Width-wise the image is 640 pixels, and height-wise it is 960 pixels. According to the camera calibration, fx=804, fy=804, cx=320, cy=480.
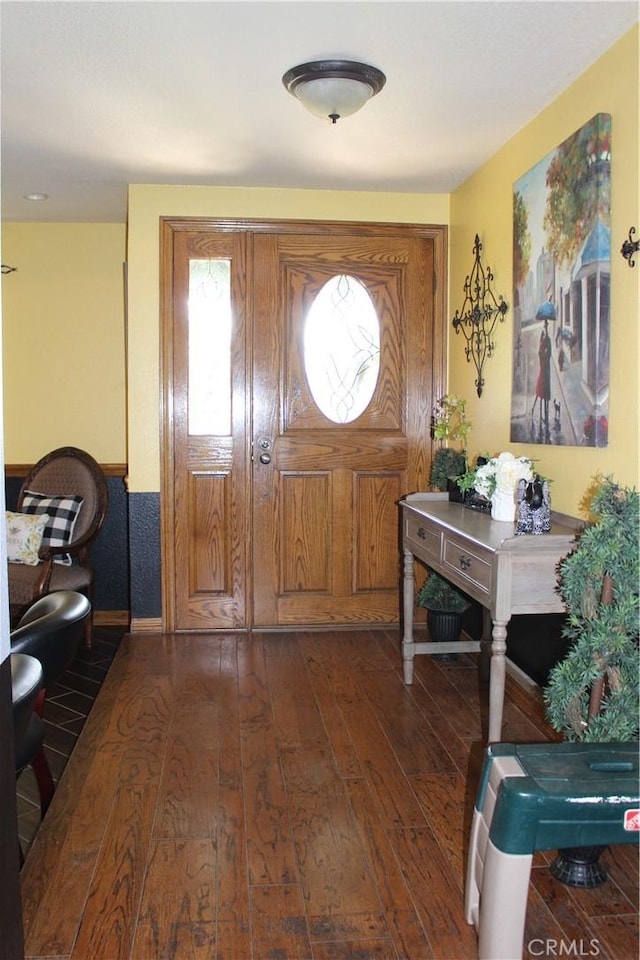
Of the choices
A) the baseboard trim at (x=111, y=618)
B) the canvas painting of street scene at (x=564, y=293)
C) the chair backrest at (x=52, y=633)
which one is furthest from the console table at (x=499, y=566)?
the baseboard trim at (x=111, y=618)

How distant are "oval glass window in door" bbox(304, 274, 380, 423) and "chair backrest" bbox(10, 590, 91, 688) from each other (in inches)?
92.9

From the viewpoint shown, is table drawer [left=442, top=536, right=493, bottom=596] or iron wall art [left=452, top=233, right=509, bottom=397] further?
iron wall art [left=452, top=233, right=509, bottom=397]

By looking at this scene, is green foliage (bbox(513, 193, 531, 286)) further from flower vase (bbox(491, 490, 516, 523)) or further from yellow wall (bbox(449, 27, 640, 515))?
flower vase (bbox(491, 490, 516, 523))

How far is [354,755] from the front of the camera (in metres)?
2.96

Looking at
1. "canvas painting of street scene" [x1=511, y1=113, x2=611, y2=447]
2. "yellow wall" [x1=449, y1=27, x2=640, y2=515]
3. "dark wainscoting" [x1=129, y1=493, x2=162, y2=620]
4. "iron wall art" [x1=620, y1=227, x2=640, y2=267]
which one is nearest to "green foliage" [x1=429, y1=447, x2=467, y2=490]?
"yellow wall" [x1=449, y1=27, x2=640, y2=515]

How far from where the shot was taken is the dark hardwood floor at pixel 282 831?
195cm

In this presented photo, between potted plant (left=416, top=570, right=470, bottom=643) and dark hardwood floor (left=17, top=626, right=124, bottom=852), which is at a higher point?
potted plant (left=416, top=570, right=470, bottom=643)

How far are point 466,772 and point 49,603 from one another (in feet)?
5.05

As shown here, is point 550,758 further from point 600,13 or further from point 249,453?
point 249,453

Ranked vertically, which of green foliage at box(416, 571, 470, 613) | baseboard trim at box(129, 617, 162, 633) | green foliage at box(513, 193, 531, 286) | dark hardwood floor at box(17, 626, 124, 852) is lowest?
dark hardwood floor at box(17, 626, 124, 852)

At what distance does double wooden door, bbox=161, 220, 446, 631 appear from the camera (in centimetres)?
454

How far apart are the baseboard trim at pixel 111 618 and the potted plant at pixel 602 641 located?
3.39 m

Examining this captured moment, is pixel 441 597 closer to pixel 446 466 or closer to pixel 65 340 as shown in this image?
pixel 446 466

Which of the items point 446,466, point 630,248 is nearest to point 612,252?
point 630,248
